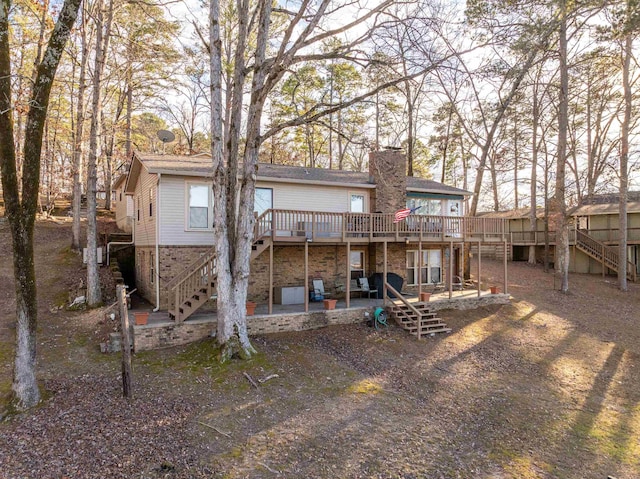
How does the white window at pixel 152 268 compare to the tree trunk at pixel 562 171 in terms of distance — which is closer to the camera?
the white window at pixel 152 268

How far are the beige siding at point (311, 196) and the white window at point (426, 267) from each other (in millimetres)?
3324

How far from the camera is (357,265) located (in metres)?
16.2

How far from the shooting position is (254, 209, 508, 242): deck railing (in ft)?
41.3

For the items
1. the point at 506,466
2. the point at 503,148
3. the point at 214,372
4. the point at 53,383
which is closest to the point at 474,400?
the point at 506,466

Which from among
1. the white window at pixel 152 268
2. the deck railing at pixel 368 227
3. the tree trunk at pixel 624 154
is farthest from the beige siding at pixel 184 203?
the tree trunk at pixel 624 154

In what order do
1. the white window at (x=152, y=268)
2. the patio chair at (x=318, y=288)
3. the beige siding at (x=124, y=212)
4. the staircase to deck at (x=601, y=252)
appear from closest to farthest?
the white window at (x=152, y=268) < the patio chair at (x=318, y=288) < the beige siding at (x=124, y=212) < the staircase to deck at (x=601, y=252)

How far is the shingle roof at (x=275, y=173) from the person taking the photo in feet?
41.1

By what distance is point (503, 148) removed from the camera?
1027 inches

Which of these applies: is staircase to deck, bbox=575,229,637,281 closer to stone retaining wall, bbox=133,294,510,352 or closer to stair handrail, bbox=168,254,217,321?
stone retaining wall, bbox=133,294,510,352

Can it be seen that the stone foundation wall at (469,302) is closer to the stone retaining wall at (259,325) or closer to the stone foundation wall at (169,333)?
the stone retaining wall at (259,325)

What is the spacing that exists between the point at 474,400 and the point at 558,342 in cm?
610

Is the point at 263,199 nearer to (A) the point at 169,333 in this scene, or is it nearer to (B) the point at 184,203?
(B) the point at 184,203

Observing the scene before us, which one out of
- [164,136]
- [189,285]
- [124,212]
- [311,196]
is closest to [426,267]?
[311,196]

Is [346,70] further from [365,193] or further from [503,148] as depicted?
[365,193]
